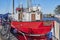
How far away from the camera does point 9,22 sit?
262 cm

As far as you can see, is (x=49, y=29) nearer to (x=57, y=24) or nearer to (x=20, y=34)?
(x=57, y=24)

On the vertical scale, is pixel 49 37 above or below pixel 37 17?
below

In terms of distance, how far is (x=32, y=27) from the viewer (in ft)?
8.71

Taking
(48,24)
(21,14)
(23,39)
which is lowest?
(23,39)

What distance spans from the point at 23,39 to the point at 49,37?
1.34 feet

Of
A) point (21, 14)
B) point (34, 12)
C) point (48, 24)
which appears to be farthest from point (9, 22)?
point (48, 24)

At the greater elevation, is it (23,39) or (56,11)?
(56,11)

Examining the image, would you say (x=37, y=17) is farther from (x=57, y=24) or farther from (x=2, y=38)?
(x=2, y=38)

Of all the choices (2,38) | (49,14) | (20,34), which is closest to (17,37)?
(20,34)

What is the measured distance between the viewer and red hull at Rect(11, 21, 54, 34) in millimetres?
2594

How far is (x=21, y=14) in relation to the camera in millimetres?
2641

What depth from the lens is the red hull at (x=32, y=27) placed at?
8.51 ft

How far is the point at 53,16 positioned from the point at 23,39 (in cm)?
60

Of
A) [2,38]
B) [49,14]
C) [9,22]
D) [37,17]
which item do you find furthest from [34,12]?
[2,38]
